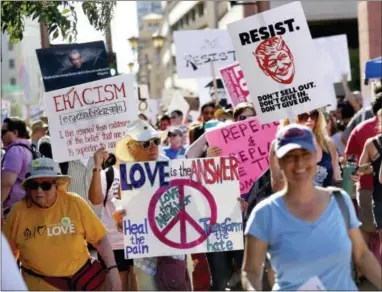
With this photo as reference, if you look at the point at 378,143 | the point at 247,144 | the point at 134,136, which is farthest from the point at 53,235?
the point at 378,143

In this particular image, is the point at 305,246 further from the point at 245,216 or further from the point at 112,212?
the point at 245,216

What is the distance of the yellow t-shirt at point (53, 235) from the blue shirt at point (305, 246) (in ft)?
6.42

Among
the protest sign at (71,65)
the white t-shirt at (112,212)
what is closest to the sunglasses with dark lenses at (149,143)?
the white t-shirt at (112,212)

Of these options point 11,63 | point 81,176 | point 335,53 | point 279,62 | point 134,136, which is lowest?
point 81,176

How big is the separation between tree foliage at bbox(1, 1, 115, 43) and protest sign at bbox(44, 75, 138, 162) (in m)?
0.57

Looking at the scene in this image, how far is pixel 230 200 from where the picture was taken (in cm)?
794

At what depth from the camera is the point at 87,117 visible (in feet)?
29.1

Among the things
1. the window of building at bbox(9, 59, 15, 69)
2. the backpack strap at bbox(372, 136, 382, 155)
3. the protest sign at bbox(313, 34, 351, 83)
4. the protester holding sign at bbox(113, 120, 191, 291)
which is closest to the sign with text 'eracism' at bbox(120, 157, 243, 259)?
the protester holding sign at bbox(113, 120, 191, 291)

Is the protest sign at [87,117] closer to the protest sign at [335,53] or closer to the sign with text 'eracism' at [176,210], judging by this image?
the sign with text 'eracism' at [176,210]

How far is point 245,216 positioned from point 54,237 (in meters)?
3.25

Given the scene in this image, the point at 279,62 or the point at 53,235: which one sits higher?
the point at 279,62

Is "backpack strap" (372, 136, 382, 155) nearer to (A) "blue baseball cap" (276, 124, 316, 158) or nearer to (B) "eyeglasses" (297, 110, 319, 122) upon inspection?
(B) "eyeglasses" (297, 110, 319, 122)

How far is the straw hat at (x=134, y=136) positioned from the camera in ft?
27.4

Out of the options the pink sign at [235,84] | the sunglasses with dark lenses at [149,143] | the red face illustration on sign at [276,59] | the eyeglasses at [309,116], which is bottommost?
the sunglasses with dark lenses at [149,143]
